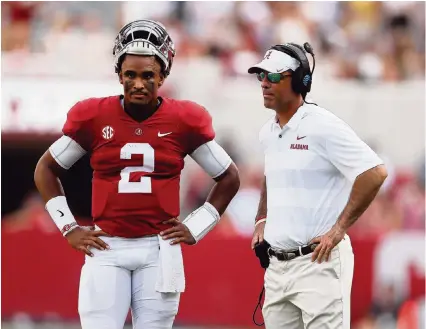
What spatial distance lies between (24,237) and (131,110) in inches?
219

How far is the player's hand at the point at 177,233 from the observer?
6.04m

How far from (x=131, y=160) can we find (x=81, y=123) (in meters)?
0.32

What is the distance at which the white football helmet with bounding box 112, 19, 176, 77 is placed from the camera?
232 inches

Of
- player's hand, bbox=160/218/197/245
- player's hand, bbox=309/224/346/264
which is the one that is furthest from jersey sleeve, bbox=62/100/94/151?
player's hand, bbox=309/224/346/264

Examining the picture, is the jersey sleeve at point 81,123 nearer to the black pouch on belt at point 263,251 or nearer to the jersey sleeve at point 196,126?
the jersey sleeve at point 196,126

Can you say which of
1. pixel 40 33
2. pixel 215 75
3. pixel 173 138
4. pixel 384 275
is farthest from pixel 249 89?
pixel 173 138

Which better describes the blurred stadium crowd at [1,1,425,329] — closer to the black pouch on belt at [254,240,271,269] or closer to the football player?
the black pouch on belt at [254,240,271,269]

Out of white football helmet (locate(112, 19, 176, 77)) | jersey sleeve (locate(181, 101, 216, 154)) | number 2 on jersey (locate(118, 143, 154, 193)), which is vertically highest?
white football helmet (locate(112, 19, 176, 77))

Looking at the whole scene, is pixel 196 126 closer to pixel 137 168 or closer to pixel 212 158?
pixel 212 158

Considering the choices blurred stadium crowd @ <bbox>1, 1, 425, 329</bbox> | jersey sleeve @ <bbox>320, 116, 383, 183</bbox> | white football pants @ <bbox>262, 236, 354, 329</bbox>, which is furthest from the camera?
blurred stadium crowd @ <bbox>1, 1, 425, 329</bbox>

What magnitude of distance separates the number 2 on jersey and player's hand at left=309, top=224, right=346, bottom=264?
2.91 feet

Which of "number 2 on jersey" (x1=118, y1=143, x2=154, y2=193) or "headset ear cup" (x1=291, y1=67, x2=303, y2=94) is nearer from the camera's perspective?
"number 2 on jersey" (x1=118, y1=143, x2=154, y2=193)

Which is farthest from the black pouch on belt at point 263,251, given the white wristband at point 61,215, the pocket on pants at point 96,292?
the white wristband at point 61,215

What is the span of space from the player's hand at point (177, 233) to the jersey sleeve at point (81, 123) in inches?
23.3
